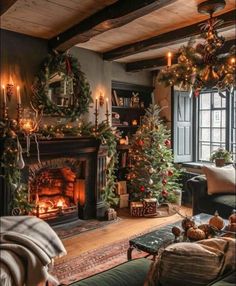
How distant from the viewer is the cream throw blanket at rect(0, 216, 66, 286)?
185cm

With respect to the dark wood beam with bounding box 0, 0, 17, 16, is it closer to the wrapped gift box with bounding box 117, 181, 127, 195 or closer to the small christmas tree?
the small christmas tree

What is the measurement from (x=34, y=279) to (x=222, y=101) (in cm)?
493

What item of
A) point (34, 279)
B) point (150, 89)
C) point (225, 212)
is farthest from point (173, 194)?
point (34, 279)

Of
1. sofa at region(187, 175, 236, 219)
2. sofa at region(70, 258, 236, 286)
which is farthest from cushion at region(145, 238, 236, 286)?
sofa at region(187, 175, 236, 219)

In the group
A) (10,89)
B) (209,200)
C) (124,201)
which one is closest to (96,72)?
(10,89)

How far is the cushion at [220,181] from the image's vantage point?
4.23m

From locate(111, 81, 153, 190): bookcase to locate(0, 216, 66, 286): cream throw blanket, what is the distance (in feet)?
11.8

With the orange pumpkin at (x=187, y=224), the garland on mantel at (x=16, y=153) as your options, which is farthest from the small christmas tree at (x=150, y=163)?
the orange pumpkin at (x=187, y=224)

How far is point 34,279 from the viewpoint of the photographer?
194cm

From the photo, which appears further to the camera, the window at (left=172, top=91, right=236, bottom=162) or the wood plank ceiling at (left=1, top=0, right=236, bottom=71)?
the window at (left=172, top=91, right=236, bottom=162)

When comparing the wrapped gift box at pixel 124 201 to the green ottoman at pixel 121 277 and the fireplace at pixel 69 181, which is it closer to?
the fireplace at pixel 69 181

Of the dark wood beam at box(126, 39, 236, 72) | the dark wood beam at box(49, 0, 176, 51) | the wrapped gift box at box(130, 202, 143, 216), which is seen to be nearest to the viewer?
the dark wood beam at box(49, 0, 176, 51)

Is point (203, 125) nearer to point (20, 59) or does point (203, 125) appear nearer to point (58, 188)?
point (58, 188)

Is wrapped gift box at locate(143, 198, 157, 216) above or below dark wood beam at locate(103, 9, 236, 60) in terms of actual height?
below
